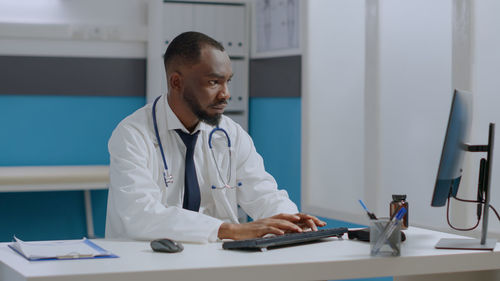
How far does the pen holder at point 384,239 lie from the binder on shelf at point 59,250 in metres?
0.58

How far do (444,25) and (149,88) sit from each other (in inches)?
69.7

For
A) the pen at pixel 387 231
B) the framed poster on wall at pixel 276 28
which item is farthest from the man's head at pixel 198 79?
the framed poster on wall at pixel 276 28

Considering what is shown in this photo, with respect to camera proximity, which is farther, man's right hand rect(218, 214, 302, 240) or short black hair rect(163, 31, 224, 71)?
short black hair rect(163, 31, 224, 71)

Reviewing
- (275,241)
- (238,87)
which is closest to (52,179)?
(238,87)

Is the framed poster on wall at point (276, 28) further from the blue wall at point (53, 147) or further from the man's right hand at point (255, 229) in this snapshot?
the man's right hand at point (255, 229)

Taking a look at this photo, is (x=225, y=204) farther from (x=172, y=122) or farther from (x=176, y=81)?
(x=176, y=81)

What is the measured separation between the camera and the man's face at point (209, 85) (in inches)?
82.0

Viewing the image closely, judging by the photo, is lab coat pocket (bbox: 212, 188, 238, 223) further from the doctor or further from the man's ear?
the man's ear

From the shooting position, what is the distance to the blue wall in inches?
143

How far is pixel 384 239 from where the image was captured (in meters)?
1.59

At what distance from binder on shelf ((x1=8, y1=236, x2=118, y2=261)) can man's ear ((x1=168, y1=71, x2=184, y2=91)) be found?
654 mm

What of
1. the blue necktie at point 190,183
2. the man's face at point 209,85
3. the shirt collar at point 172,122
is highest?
the man's face at point 209,85

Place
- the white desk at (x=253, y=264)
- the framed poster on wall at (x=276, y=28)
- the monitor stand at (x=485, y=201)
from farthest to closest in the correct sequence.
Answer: the framed poster on wall at (x=276, y=28) < the monitor stand at (x=485, y=201) < the white desk at (x=253, y=264)

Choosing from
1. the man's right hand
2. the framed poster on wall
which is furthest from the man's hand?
the framed poster on wall
